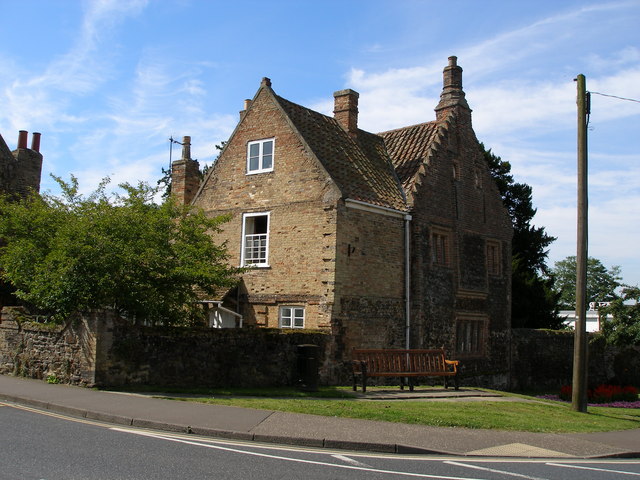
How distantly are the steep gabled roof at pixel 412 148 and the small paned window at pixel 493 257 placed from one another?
5082mm

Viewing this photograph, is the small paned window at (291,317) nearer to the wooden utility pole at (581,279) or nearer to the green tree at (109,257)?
the green tree at (109,257)

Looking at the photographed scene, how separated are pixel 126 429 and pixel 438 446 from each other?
5201 mm

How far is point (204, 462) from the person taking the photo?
329 inches

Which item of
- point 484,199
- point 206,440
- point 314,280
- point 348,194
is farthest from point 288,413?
point 484,199

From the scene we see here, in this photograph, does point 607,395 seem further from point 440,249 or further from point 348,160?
point 348,160

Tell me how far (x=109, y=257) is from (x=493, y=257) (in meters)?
16.7

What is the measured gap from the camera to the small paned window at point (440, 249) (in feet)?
76.5

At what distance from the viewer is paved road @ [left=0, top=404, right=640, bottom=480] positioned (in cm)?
770

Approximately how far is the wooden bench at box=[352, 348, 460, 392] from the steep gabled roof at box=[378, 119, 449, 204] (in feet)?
20.1

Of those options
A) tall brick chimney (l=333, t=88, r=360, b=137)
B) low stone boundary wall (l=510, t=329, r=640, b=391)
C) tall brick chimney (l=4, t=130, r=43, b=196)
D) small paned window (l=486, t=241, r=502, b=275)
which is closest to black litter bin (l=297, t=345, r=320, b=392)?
tall brick chimney (l=333, t=88, r=360, b=137)

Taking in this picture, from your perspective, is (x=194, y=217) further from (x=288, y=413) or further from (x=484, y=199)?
(x=484, y=199)

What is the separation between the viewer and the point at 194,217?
62.5 feet

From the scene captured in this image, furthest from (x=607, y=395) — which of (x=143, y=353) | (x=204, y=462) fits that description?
(x=204, y=462)

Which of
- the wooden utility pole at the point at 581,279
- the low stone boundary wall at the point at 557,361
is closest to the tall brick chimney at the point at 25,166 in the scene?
the low stone boundary wall at the point at 557,361
